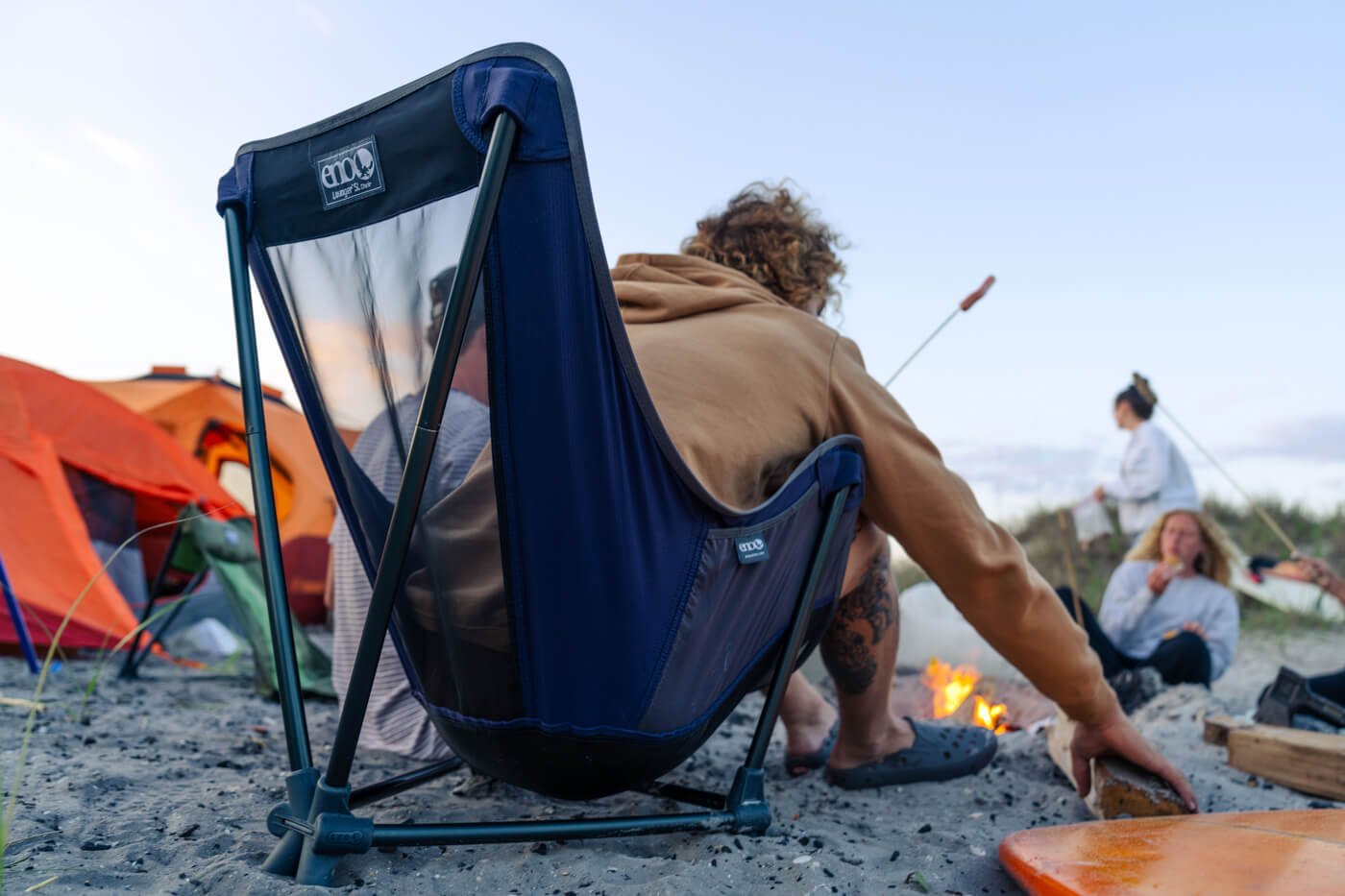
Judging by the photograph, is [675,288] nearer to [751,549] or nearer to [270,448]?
[751,549]

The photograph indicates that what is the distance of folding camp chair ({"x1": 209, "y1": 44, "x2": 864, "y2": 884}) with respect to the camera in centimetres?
107

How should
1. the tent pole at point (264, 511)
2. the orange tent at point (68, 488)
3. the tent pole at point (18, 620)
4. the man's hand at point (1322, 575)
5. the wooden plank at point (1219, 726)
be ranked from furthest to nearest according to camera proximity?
the man's hand at point (1322, 575), the orange tent at point (68, 488), the tent pole at point (18, 620), the wooden plank at point (1219, 726), the tent pole at point (264, 511)

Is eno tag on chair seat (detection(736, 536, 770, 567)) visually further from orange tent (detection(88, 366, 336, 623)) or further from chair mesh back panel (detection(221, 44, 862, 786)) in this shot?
orange tent (detection(88, 366, 336, 623))

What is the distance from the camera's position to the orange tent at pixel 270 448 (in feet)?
19.4

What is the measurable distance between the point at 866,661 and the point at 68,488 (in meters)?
3.95

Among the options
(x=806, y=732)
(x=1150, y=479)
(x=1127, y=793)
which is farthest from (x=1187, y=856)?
(x=1150, y=479)

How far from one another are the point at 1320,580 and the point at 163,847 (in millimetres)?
4634

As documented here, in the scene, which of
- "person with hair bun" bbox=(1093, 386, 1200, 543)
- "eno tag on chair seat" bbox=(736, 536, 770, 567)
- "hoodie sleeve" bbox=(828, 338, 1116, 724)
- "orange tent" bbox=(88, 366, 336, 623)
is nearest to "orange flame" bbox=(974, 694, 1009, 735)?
"hoodie sleeve" bbox=(828, 338, 1116, 724)

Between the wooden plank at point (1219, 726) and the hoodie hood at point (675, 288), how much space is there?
2119mm

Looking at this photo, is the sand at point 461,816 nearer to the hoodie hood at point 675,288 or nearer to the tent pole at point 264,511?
the tent pole at point 264,511

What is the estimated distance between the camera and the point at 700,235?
7.48 feet

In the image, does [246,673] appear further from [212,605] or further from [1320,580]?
[1320,580]

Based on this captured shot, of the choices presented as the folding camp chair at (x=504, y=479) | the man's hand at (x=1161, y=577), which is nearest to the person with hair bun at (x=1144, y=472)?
the man's hand at (x=1161, y=577)

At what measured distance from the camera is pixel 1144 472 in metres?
5.25
